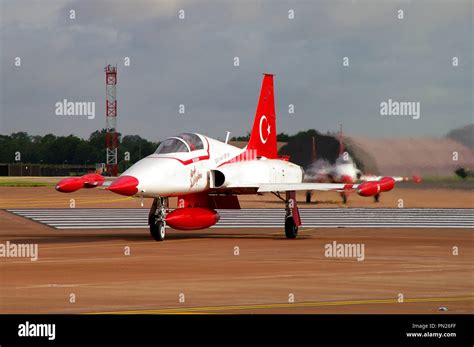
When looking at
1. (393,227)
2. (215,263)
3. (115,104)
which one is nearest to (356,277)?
(215,263)

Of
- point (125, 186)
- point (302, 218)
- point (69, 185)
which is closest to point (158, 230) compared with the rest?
point (69, 185)

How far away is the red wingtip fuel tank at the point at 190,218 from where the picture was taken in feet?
95.6

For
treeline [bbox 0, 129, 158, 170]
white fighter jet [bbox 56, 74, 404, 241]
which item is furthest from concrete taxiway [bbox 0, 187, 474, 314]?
treeline [bbox 0, 129, 158, 170]

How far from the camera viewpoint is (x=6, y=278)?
755 inches

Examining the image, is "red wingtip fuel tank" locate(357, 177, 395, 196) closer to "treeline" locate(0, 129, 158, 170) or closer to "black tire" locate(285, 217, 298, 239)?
"black tire" locate(285, 217, 298, 239)

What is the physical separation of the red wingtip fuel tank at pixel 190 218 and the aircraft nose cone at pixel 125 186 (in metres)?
2.66

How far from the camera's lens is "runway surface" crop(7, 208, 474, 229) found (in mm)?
39625

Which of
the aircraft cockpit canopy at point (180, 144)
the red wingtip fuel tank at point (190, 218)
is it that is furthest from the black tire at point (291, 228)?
the aircraft cockpit canopy at point (180, 144)

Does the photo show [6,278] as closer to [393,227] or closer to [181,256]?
[181,256]

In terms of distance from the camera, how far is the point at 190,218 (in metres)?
29.6

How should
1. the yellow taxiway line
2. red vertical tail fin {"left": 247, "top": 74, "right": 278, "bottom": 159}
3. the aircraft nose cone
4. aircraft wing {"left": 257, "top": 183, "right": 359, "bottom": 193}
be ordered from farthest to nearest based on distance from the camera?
red vertical tail fin {"left": 247, "top": 74, "right": 278, "bottom": 159} < aircraft wing {"left": 257, "top": 183, "right": 359, "bottom": 193} < the aircraft nose cone < the yellow taxiway line

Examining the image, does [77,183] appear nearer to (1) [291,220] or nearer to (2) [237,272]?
(1) [291,220]

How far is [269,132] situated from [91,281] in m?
17.6

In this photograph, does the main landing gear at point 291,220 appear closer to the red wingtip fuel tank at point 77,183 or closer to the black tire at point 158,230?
the black tire at point 158,230
